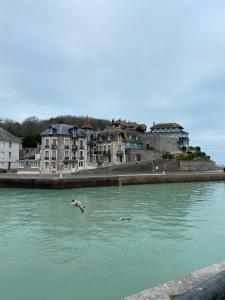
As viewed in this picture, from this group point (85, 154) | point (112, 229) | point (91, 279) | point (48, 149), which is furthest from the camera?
point (85, 154)

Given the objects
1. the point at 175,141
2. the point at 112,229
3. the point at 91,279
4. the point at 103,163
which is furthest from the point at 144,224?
the point at 175,141

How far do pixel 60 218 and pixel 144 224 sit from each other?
426cm

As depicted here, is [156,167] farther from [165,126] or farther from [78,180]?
[165,126]

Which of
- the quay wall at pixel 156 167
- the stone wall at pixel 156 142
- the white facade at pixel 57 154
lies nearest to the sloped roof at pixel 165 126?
the stone wall at pixel 156 142

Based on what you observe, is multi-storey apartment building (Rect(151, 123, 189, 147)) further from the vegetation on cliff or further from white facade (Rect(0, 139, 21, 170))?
white facade (Rect(0, 139, 21, 170))

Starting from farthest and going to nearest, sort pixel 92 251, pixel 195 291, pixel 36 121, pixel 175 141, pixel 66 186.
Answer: pixel 36 121, pixel 175 141, pixel 66 186, pixel 92 251, pixel 195 291

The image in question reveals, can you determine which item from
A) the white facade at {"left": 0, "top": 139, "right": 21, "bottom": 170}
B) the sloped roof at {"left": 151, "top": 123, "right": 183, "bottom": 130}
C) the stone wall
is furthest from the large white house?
the sloped roof at {"left": 151, "top": 123, "right": 183, "bottom": 130}

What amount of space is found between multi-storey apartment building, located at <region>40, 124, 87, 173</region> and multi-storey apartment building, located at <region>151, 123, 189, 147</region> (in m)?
33.9

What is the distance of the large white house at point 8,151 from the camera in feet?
186

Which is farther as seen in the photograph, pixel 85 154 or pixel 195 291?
pixel 85 154

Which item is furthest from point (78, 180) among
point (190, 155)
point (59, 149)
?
point (190, 155)

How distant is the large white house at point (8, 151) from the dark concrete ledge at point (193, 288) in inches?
2153

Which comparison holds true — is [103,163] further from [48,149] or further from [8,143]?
[8,143]

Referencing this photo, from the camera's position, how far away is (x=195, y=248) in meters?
10.9
